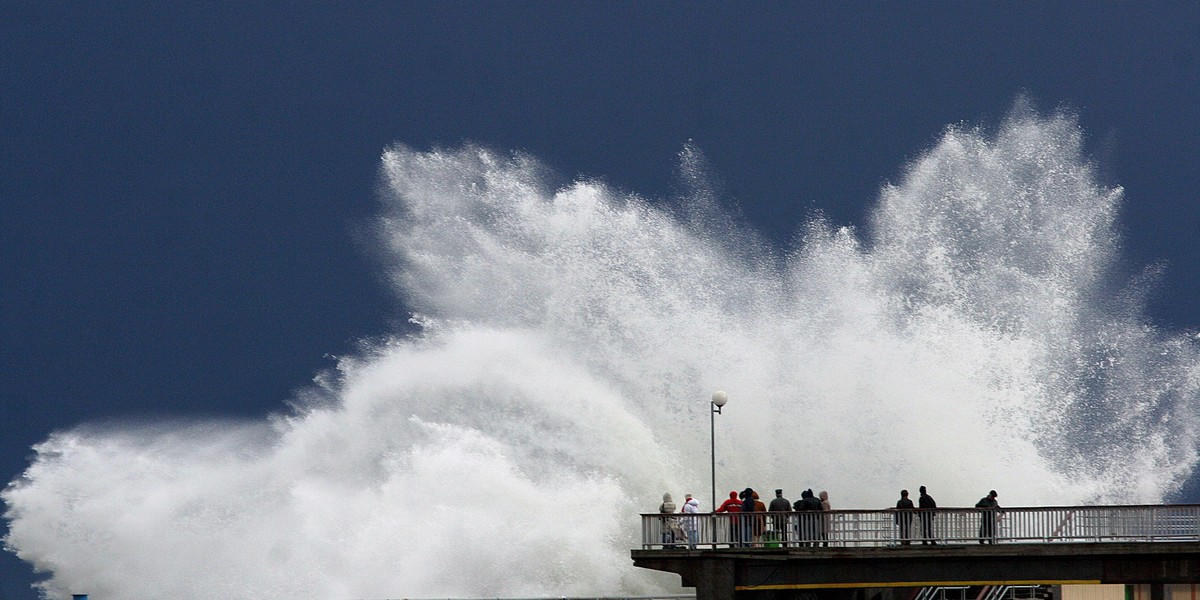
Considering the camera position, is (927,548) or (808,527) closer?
(927,548)

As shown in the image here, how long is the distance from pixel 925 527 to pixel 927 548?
1.60ft

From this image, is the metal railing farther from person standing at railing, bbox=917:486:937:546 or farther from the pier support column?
the pier support column

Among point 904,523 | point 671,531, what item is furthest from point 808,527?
point 671,531

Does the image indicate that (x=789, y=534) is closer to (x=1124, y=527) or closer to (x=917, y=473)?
(x=1124, y=527)

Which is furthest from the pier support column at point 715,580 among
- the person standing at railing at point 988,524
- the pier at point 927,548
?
the person standing at railing at point 988,524

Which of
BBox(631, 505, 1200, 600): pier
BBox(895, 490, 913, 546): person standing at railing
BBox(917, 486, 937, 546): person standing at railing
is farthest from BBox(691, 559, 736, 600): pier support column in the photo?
BBox(917, 486, 937, 546): person standing at railing

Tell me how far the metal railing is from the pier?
21mm

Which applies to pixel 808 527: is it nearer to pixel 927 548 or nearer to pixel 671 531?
pixel 927 548

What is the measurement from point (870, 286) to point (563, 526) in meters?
16.1

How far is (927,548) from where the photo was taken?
3447 cm

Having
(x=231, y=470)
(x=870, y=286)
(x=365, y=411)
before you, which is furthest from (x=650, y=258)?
(x=231, y=470)

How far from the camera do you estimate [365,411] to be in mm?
56344

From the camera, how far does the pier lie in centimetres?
3450

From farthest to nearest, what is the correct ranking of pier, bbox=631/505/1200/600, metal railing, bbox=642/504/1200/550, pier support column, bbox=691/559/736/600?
metal railing, bbox=642/504/1200/550 → pier support column, bbox=691/559/736/600 → pier, bbox=631/505/1200/600
